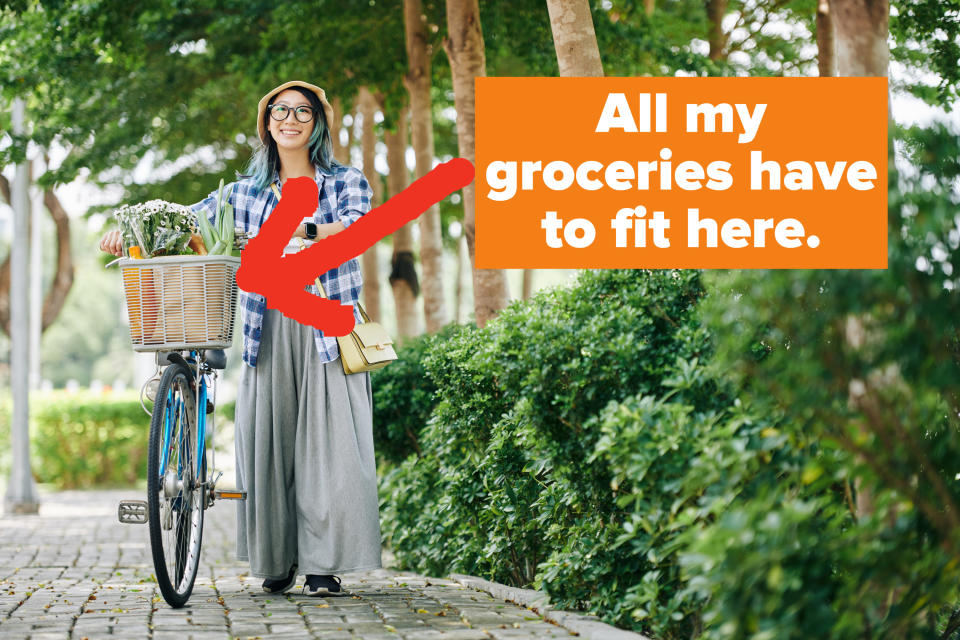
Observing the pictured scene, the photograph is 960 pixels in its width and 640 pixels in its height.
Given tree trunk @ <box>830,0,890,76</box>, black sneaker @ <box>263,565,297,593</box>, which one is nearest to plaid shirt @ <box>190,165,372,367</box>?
black sneaker @ <box>263,565,297,593</box>

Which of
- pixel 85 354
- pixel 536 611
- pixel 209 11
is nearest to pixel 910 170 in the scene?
pixel 536 611

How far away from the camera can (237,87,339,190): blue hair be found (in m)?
5.34

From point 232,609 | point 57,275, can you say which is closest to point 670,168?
point 232,609

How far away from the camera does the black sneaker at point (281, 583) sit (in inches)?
207

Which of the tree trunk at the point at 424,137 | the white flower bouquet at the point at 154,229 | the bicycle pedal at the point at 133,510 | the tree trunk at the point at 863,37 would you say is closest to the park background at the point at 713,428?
the tree trunk at the point at 863,37

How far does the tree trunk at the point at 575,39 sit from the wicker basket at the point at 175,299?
244cm

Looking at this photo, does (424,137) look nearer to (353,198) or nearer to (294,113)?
(294,113)

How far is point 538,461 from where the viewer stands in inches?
173

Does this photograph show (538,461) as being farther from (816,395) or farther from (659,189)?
(816,395)

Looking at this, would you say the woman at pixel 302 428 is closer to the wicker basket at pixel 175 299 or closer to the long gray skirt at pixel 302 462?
the long gray skirt at pixel 302 462

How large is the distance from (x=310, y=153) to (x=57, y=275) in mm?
20334

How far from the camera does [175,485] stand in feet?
15.3

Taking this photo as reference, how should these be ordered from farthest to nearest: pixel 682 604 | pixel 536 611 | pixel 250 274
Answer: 1. pixel 250 274
2. pixel 536 611
3. pixel 682 604

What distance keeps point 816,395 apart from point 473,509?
3051 millimetres
